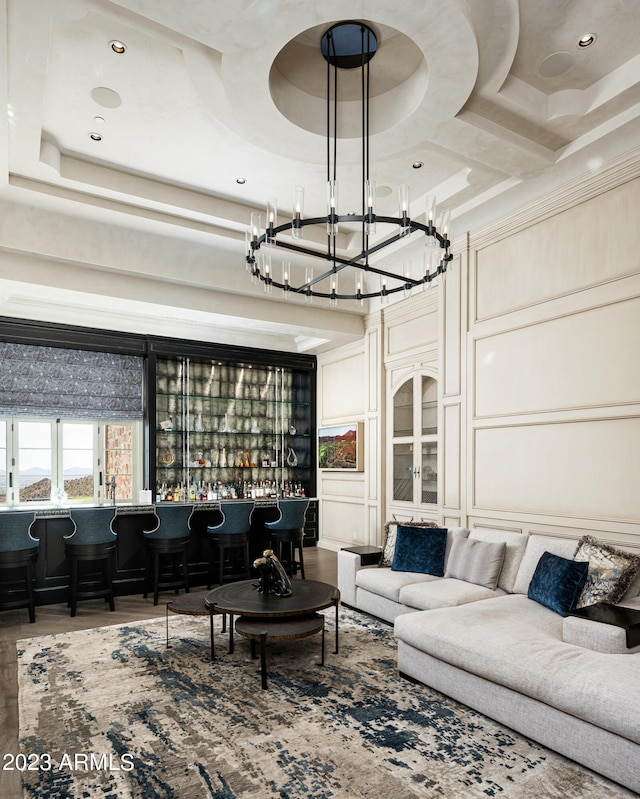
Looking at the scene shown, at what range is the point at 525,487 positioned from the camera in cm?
506

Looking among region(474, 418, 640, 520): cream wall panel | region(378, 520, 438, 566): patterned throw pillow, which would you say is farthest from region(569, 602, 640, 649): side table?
region(378, 520, 438, 566): patterned throw pillow

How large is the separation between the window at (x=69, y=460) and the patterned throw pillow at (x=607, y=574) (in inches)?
213

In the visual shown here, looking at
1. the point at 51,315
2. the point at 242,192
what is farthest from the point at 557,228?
the point at 51,315

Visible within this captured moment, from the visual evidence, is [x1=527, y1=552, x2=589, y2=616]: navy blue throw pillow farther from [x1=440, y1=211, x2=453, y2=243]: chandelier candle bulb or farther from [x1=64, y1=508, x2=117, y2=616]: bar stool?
[x1=64, y1=508, x2=117, y2=616]: bar stool

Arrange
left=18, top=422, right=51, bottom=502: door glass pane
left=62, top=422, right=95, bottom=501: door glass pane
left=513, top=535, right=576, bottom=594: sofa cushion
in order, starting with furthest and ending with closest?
1. left=62, top=422, right=95, bottom=501: door glass pane
2. left=18, top=422, right=51, bottom=502: door glass pane
3. left=513, top=535, right=576, bottom=594: sofa cushion

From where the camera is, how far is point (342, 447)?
834 centimetres

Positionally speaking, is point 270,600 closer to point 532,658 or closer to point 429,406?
point 532,658

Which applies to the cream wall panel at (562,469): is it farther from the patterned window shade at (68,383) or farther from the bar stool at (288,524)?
the patterned window shade at (68,383)

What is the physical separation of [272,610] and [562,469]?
8.97 ft

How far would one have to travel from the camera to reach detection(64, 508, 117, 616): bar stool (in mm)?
5203

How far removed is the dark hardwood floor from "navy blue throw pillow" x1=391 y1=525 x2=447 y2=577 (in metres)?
1.71

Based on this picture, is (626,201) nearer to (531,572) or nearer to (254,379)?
(531,572)

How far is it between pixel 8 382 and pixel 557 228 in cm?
645

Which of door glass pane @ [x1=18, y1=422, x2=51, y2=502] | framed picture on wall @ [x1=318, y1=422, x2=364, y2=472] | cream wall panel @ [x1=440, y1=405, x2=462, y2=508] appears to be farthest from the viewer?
framed picture on wall @ [x1=318, y1=422, x2=364, y2=472]
